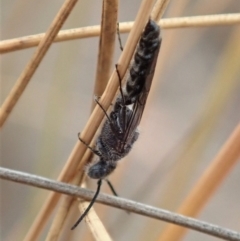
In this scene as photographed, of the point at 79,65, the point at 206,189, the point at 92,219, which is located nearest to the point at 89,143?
the point at 92,219

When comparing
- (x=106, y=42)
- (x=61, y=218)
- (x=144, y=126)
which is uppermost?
(x=106, y=42)

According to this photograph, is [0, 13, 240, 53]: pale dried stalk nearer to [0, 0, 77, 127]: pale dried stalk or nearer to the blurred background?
[0, 0, 77, 127]: pale dried stalk

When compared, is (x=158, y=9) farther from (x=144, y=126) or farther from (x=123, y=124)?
(x=144, y=126)

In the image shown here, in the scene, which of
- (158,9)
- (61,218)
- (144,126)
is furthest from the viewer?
(144,126)

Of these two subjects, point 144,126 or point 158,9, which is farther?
point 144,126

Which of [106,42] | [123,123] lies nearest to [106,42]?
[106,42]

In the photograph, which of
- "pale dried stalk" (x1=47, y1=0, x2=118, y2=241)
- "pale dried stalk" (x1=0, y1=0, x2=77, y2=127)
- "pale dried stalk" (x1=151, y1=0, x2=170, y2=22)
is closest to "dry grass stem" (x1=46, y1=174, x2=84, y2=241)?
"pale dried stalk" (x1=47, y1=0, x2=118, y2=241)
